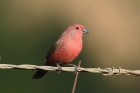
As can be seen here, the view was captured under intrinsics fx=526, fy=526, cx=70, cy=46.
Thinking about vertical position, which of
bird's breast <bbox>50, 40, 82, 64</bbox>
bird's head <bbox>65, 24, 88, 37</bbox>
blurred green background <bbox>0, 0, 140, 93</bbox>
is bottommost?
bird's breast <bbox>50, 40, 82, 64</bbox>

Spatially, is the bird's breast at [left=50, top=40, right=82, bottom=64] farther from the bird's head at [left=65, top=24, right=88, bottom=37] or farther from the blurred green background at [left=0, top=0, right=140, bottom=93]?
the blurred green background at [left=0, top=0, right=140, bottom=93]

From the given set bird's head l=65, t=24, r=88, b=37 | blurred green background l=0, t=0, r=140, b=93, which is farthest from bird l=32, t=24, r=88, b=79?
blurred green background l=0, t=0, r=140, b=93

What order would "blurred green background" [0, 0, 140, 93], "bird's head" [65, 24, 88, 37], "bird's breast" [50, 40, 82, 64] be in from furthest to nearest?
"blurred green background" [0, 0, 140, 93], "bird's head" [65, 24, 88, 37], "bird's breast" [50, 40, 82, 64]

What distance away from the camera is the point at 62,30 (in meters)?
12.3

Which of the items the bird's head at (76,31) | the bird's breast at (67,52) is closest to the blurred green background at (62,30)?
the bird's head at (76,31)

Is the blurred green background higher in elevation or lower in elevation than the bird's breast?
higher

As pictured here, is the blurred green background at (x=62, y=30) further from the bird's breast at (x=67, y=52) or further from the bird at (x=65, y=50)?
the bird's breast at (x=67, y=52)

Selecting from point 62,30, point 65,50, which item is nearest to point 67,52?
point 65,50

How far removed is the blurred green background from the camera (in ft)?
33.6

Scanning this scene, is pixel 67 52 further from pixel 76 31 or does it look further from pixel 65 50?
pixel 76 31

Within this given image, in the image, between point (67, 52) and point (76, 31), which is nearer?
point (67, 52)

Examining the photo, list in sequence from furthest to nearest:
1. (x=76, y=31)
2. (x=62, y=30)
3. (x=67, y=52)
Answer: (x=62, y=30) < (x=76, y=31) < (x=67, y=52)

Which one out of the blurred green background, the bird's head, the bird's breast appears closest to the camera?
the bird's breast

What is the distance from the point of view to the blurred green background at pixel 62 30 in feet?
33.6
